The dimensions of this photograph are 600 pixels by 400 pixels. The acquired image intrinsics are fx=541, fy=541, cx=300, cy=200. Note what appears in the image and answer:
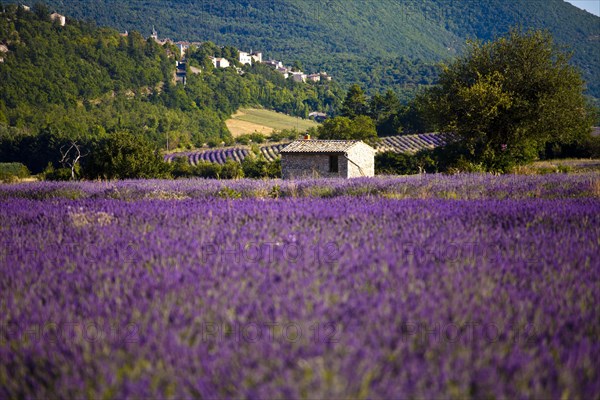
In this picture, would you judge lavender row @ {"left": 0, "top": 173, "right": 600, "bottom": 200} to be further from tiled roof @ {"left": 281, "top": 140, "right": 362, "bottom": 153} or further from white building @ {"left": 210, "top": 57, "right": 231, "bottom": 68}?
white building @ {"left": 210, "top": 57, "right": 231, "bottom": 68}

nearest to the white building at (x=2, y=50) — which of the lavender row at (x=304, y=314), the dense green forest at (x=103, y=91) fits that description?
the dense green forest at (x=103, y=91)

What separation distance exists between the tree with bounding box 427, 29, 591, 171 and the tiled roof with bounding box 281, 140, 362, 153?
36.5 feet

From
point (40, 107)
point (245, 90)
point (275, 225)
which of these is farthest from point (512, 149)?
point (245, 90)

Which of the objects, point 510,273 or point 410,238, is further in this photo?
point 410,238

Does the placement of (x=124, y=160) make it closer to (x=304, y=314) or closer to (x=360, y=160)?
(x=360, y=160)

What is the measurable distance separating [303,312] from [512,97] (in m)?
27.1

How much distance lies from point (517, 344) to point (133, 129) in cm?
10130

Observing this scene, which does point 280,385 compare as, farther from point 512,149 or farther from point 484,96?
point 512,149

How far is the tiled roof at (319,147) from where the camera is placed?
39.5 metres

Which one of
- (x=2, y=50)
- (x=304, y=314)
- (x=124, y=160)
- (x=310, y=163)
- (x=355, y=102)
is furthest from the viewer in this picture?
(x=2, y=50)

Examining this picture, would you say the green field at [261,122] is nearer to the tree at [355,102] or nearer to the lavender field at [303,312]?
the tree at [355,102]

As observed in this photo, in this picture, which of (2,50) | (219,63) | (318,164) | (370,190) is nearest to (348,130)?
(318,164)

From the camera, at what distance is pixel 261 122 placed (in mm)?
137125

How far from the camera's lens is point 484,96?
82.8 ft
